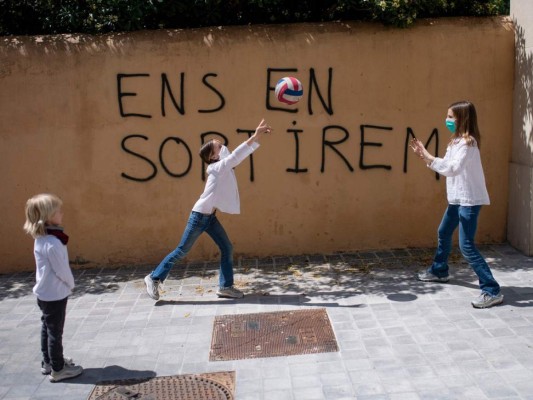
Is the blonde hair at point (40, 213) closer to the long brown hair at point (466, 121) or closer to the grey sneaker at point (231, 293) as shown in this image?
the grey sneaker at point (231, 293)

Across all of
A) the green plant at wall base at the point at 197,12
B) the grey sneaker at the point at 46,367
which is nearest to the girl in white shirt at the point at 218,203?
the grey sneaker at the point at 46,367

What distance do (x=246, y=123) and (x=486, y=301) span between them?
10.4 feet

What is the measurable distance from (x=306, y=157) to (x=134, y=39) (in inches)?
90.5

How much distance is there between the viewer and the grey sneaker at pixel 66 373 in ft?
14.8

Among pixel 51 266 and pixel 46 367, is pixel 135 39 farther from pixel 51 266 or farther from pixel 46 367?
pixel 46 367

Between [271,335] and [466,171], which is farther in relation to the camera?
[466,171]

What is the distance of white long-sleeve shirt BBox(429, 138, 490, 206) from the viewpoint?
5.30 meters

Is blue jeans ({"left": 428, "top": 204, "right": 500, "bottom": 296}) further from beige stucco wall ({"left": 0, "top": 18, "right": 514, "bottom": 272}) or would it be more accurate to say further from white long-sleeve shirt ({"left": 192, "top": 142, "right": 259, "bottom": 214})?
white long-sleeve shirt ({"left": 192, "top": 142, "right": 259, "bottom": 214})

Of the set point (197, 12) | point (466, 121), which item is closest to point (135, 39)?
point (197, 12)

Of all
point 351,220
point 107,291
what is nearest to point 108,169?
point 107,291

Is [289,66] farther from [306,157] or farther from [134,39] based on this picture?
[134,39]

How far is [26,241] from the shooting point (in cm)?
718

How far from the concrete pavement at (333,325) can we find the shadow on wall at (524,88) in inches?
52.5

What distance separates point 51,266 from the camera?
4.36 metres
